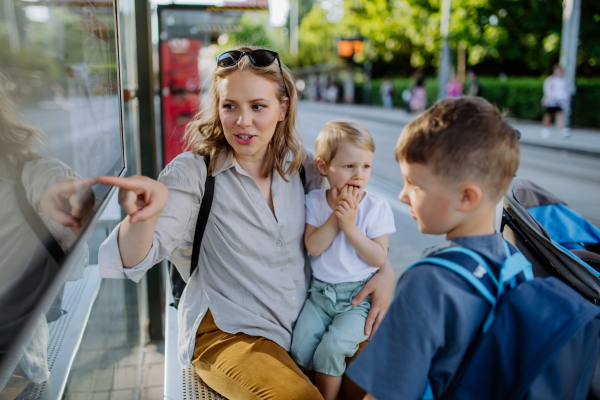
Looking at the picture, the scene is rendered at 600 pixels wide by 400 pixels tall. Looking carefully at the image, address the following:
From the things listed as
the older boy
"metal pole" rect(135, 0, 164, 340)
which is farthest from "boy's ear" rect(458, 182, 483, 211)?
"metal pole" rect(135, 0, 164, 340)

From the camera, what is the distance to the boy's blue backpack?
125 centimetres

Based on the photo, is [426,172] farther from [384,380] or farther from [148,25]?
[148,25]

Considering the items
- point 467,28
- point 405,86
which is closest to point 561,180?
point 467,28

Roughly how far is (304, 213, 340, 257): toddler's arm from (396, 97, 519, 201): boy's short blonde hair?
0.78 m

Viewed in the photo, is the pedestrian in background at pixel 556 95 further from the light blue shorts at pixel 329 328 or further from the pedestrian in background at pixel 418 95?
the light blue shorts at pixel 329 328

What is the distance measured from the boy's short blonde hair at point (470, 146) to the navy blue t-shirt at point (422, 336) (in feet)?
0.85

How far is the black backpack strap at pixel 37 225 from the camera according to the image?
3.22ft

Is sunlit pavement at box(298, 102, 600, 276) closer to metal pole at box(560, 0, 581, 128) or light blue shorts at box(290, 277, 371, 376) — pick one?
light blue shorts at box(290, 277, 371, 376)

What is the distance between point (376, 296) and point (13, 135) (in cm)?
155

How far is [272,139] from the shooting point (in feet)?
7.60

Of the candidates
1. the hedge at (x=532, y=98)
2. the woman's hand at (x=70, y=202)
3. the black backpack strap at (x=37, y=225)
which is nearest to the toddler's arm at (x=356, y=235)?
the woman's hand at (x=70, y=202)

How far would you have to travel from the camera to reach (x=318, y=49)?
2101 inches

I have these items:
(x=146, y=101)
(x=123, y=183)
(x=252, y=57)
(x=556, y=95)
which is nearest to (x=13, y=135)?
(x=123, y=183)

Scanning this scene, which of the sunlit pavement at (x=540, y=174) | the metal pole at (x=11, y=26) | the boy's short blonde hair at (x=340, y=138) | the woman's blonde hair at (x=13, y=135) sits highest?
the metal pole at (x=11, y=26)
